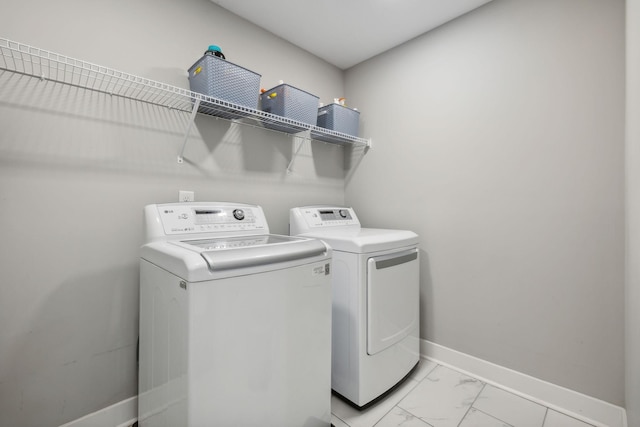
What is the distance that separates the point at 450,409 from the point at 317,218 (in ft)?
4.38

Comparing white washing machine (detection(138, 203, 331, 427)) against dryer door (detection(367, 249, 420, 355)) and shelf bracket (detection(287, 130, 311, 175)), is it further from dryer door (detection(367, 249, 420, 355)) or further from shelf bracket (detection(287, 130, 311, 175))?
shelf bracket (detection(287, 130, 311, 175))

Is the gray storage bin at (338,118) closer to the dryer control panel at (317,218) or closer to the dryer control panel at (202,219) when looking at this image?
the dryer control panel at (317,218)

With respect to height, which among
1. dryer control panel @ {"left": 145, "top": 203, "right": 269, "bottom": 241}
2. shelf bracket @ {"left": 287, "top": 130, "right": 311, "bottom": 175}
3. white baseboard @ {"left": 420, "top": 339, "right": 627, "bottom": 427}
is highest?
shelf bracket @ {"left": 287, "top": 130, "right": 311, "bottom": 175}

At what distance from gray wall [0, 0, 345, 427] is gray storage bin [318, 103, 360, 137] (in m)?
0.83

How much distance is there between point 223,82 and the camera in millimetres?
1448

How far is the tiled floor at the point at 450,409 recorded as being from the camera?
1.39 metres

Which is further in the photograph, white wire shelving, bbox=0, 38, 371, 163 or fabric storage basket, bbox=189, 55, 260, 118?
fabric storage basket, bbox=189, 55, 260, 118

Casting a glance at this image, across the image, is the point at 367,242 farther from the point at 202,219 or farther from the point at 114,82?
the point at 114,82

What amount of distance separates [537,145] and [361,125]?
4.28 feet

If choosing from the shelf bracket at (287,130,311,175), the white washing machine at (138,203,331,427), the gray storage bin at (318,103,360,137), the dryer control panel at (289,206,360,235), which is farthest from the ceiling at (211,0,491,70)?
the white washing machine at (138,203,331,427)

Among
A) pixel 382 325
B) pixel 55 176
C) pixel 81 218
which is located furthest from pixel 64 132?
pixel 382 325

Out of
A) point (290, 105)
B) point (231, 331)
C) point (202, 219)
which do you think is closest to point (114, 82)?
point (202, 219)

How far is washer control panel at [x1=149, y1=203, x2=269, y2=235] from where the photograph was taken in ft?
4.32

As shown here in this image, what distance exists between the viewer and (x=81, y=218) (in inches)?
50.9
